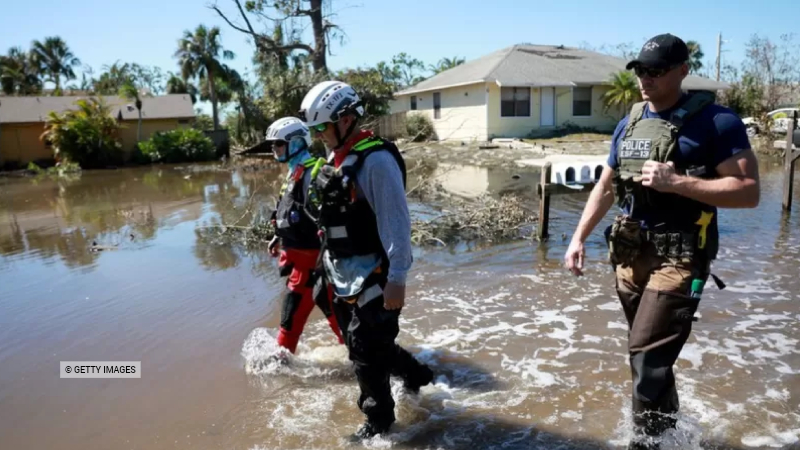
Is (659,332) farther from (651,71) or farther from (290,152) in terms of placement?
(290,152)

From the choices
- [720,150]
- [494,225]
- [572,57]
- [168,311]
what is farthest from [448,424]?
[572,57]

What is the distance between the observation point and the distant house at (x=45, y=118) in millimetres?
31844

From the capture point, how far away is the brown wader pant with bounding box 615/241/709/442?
276 centimetres

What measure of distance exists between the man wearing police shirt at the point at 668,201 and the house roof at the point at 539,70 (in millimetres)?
24708

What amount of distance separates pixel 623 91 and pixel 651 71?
2658 cm

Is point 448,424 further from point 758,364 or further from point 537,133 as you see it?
point 537,133

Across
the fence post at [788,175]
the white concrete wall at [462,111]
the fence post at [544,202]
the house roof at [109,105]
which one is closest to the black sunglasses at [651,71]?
the fence post at [544,202]

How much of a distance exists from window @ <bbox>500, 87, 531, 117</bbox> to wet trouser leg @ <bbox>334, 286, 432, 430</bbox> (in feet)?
86.3

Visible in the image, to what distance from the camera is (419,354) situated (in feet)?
16.2

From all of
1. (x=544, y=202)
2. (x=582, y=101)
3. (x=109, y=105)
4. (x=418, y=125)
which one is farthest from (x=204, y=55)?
(x=544, y=202)

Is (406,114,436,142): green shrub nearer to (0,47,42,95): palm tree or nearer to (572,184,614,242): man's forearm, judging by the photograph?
(572,184,614,242): man's forearm

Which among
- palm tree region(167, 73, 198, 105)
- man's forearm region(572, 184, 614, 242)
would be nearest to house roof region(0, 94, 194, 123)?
palm tree region(167, 73, 198, 105)

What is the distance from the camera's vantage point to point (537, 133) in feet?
93.5

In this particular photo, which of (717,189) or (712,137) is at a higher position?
(712,137)
